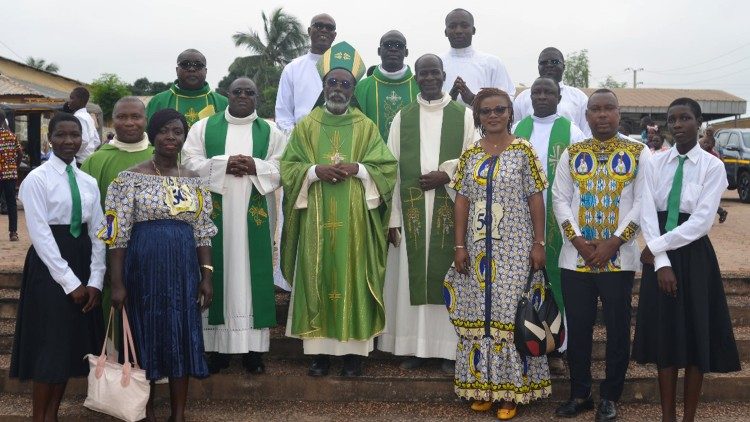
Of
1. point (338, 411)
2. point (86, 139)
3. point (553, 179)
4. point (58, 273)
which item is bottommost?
point (338, 411)

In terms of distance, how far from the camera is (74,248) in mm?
4418

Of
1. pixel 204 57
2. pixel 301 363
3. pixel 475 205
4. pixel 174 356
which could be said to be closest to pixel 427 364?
pixel 301 363

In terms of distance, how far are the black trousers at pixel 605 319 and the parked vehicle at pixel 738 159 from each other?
51.0 feet

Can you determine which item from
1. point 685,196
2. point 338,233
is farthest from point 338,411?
point 685,196

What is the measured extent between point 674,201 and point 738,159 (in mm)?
16200

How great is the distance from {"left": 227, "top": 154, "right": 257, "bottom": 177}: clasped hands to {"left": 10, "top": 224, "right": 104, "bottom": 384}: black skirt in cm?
122

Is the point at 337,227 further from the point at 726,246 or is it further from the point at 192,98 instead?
the point at 726,246

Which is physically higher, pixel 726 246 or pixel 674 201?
pixel 674 201

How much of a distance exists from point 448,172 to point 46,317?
2906 millimetres

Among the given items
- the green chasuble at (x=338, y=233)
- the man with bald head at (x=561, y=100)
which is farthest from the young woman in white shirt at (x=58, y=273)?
the man with bald head at (x=561, y=100)

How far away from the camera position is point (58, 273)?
14.1ft

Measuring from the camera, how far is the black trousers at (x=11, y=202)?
32.7 feet

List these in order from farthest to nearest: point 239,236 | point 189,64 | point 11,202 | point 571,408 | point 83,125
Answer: point 11,202 → point 83,125 → point 189,64 → point 239,236 → point 571,408

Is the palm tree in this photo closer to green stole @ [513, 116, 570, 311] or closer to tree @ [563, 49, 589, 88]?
tree @ [563, 49, 589, 88]
